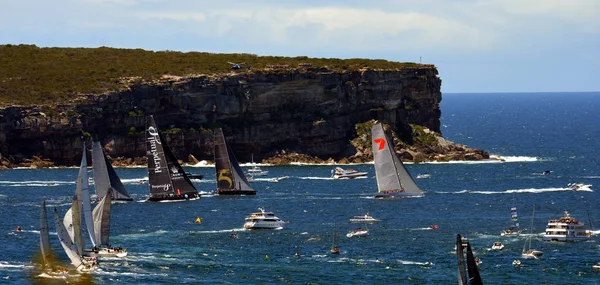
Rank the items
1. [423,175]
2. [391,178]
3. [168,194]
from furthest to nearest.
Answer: [423,175] → [391,178] → [168,194]

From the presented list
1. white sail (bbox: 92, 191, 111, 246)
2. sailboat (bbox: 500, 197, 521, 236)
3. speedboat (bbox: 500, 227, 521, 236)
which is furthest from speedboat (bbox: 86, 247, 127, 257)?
sailboat (bbox: 500, 197, 521, 236)

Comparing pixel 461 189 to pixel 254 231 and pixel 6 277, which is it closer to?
pixel 254 231

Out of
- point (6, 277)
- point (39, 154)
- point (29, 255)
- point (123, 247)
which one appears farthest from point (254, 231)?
point (39, 154)

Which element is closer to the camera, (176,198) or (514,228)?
(514,228)

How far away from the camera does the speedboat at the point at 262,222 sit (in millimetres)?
123688

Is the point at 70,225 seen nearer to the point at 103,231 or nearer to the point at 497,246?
the point at 103,231

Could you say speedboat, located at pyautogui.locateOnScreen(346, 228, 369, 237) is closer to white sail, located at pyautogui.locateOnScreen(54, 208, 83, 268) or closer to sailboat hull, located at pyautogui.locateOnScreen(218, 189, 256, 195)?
white sail, located at pyautogui.locateOnScreen(54, 208, 83, 268)

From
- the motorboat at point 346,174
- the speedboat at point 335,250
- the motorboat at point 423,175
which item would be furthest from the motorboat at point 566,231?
the motorboat at point 346,174

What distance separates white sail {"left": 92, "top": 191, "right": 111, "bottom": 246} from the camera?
103 meters

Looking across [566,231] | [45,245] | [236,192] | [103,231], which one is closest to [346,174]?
[236,192]

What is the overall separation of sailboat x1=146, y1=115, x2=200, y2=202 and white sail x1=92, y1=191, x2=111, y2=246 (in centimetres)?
4502

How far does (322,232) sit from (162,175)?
1341 inches

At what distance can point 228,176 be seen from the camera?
156 metres

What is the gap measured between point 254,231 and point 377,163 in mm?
33648
